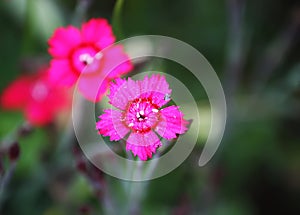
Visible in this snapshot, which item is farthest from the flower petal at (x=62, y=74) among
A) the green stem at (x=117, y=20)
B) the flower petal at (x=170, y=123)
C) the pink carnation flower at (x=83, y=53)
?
the flower petal at (x=170, y=123)

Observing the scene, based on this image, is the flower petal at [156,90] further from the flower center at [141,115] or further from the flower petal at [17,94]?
the flower petal at [17,94]

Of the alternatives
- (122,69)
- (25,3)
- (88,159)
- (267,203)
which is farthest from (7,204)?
(267,203)

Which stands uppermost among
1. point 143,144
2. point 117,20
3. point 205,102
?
point 205,102

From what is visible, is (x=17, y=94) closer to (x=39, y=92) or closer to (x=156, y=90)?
(x=39, y=92)

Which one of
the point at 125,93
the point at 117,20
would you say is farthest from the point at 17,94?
the point at 125,93

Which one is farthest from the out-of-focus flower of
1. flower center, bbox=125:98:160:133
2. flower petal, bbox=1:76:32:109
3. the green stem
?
flower center, bbox=125:98:160:133
